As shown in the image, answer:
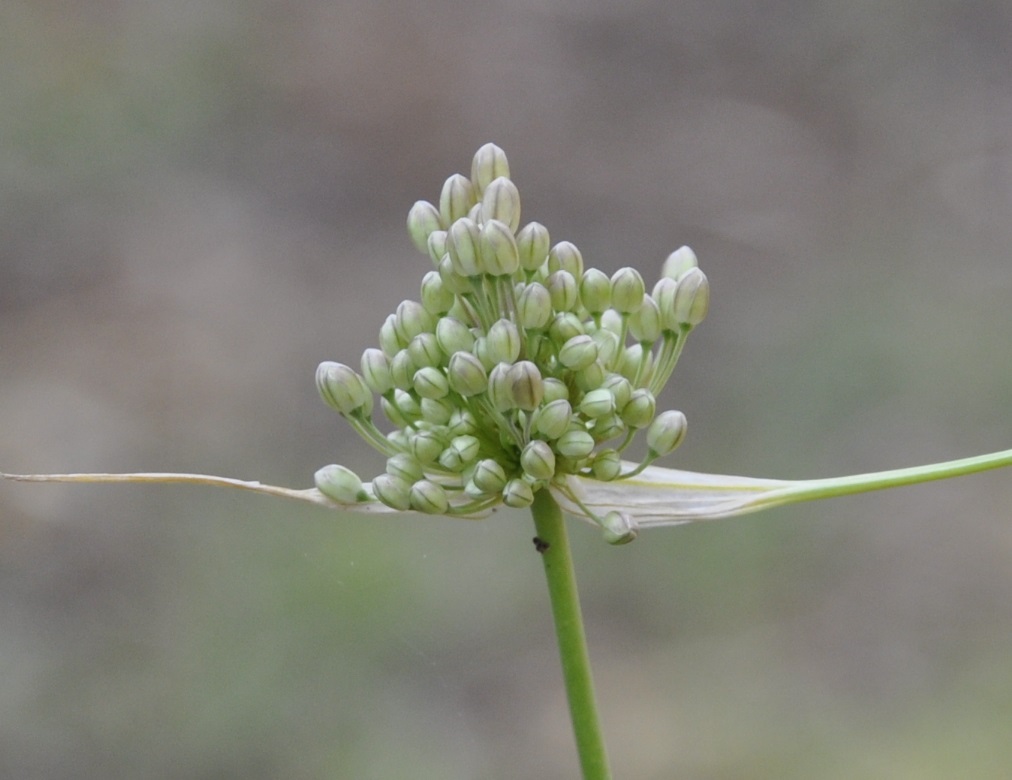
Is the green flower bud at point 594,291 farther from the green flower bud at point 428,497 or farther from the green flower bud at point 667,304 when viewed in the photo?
the green flower bud at point 428,497

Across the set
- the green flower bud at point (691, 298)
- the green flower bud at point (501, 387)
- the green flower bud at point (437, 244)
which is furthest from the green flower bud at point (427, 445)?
the green flower bud at point (691, 298)

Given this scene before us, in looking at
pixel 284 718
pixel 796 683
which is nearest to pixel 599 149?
pixel 796 683

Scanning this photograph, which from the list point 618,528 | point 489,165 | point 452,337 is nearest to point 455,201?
point 489,165

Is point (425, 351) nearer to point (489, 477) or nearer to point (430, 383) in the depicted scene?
point (430, 383)

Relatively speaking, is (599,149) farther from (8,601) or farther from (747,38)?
(8,601)

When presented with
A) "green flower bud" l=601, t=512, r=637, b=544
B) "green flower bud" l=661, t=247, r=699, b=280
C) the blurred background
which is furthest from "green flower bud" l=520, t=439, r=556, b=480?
the blurred background

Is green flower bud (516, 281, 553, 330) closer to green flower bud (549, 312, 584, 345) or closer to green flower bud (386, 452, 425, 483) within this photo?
green flower bud (549, 312, 584, 345)
